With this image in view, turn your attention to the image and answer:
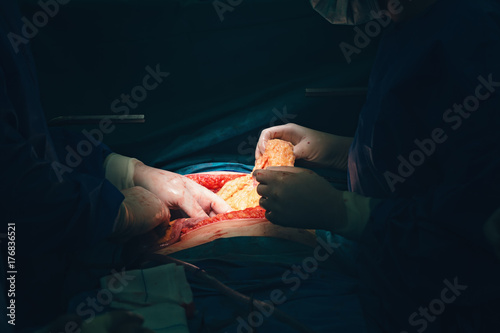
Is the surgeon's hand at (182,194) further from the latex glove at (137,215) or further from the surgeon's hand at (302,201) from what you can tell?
the surgeon's hand at (302,201)

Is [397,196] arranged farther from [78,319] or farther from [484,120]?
[78,319]

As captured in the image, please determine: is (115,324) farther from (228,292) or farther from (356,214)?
(356,214)

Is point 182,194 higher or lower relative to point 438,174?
lower

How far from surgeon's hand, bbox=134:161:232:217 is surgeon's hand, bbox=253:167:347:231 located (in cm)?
76

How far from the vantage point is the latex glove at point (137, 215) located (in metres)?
1.70

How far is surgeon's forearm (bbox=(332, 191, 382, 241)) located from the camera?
1416 mm

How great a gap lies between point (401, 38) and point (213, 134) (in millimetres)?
1676

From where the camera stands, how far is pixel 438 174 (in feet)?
4.40

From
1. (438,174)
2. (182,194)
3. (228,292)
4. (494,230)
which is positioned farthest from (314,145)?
(494,230)

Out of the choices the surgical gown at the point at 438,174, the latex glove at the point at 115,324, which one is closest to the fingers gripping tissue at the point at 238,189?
the surgical gown at the point at 438,174

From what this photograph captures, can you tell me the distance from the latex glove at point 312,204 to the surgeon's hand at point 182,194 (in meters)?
0.76

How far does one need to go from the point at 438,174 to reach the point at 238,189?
1394 mm

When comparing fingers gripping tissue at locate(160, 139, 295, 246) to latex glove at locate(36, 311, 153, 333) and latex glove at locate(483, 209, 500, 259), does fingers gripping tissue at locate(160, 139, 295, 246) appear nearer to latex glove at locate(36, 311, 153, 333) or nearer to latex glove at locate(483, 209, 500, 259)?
latex glove at locate(36, 311, 153, 333)

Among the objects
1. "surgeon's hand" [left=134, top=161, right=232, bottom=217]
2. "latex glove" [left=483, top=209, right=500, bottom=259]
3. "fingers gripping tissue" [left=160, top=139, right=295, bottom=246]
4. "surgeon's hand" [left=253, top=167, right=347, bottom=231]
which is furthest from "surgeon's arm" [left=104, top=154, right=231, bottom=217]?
"latex glove" [left=483, top=209, right=500, bottom=259]
